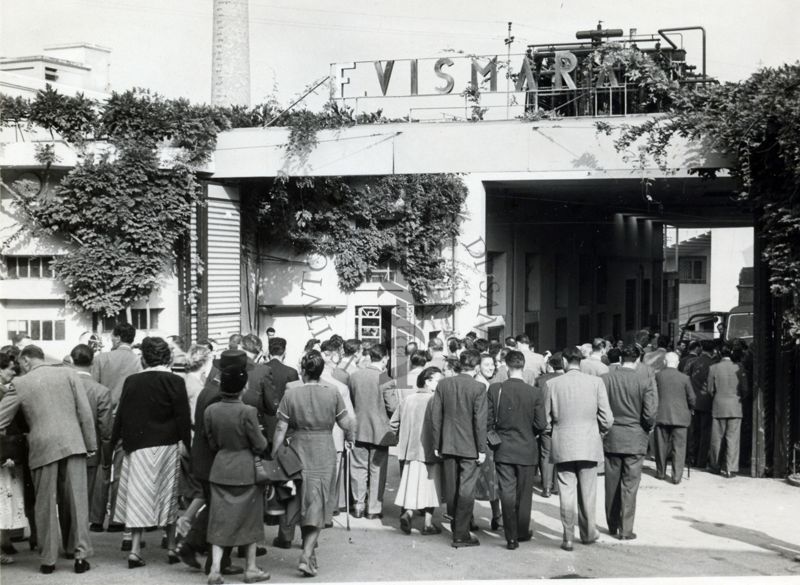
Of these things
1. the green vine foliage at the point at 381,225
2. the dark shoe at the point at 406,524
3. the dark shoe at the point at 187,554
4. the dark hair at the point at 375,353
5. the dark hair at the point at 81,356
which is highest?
the green vine foliage at the point at 381,225

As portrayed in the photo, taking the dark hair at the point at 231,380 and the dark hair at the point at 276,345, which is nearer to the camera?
the dark hair at the point at 231,380

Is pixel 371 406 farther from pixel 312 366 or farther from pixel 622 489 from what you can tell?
pixel 622 489

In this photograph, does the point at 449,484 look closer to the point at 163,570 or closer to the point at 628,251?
the point at 163,570

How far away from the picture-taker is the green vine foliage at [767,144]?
11.2 meters

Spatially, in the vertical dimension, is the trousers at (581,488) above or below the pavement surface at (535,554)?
above

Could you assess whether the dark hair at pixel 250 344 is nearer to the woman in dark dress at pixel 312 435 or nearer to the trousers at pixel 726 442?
the woman in dark dress at pixel 312 435

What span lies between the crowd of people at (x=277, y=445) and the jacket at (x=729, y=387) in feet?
7.67

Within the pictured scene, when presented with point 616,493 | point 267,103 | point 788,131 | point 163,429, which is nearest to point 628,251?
point 267,103

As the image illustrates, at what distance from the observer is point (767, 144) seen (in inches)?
463

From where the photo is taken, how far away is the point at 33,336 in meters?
15.2

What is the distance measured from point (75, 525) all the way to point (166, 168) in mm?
8768

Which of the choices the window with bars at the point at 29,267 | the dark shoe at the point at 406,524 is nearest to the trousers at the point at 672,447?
the dark shoe at the point at 406,524

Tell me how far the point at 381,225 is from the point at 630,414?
11580mm

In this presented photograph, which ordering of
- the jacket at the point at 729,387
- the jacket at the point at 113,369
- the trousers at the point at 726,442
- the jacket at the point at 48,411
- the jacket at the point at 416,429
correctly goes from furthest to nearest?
1. the jacket at the point at 729,387
2. the trousers at the point at 726,442
3. the jacket at the point at 113,369
4. the jacket at the point at 416,429
5. the jacket at the point at 48,411
